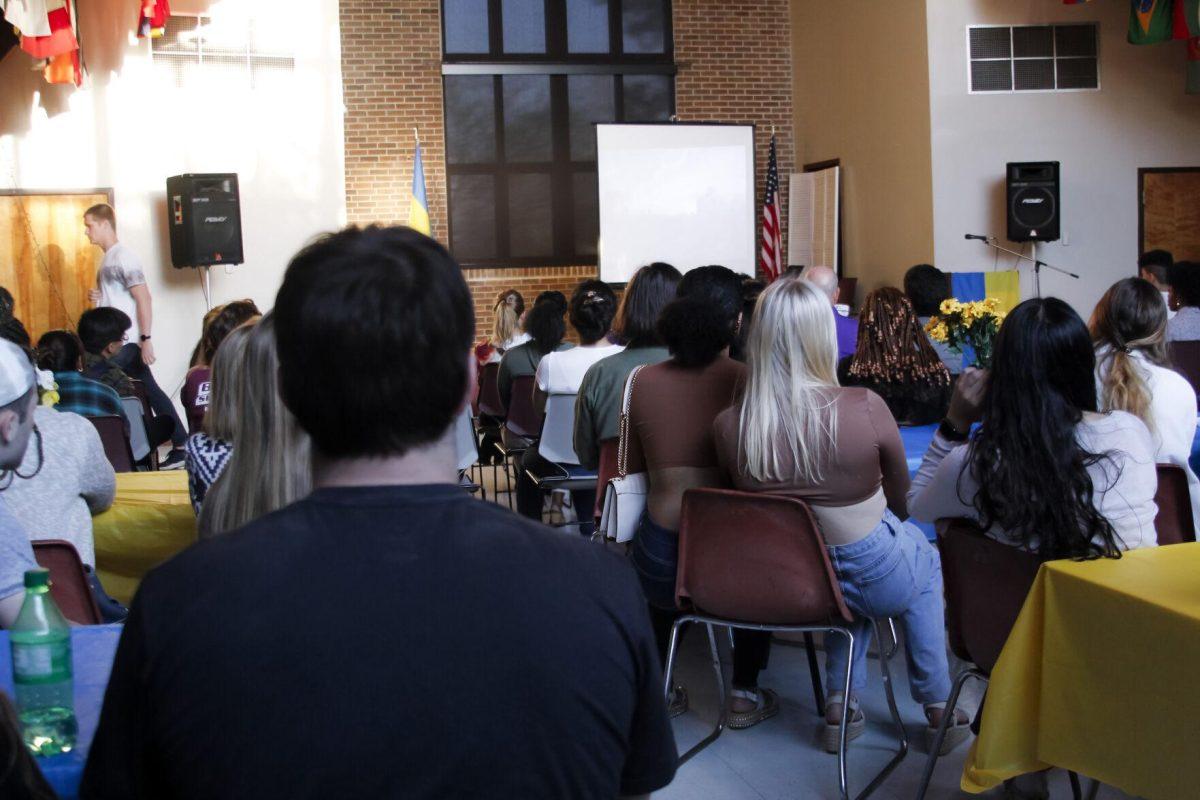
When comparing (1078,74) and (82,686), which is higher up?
(1078,74)

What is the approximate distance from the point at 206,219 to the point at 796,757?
7.57 m

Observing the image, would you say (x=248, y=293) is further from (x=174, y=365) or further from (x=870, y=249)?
(x=870, y=249)

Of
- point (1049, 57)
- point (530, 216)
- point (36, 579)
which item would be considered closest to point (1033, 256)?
point (1049, 57)

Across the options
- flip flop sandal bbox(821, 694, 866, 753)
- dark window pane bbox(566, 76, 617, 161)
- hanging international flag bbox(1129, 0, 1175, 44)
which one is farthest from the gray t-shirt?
dark window pane bbox(566, 76, 617, 161)

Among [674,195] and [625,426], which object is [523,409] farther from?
[674,195]

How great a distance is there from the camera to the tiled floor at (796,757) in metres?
3.09

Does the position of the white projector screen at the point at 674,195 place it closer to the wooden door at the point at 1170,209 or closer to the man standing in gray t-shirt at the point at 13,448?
the wooden door at the point at 1170,209

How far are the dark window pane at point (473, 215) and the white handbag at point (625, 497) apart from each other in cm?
797

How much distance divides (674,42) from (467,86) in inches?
79.1

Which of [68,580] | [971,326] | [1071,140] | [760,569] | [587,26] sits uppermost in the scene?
[587,26]

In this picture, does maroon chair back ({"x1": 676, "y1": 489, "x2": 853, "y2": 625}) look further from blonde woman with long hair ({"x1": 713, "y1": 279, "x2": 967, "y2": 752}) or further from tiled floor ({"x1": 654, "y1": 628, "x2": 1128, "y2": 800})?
tiled floor ({"x1": 654, "y1": 628, "x2": 1128, "y2": 800})

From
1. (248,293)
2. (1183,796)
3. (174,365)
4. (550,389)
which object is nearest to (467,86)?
(248,293)

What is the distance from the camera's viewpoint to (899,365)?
14.2 feet

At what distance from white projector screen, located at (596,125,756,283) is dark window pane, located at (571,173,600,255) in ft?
1.97
